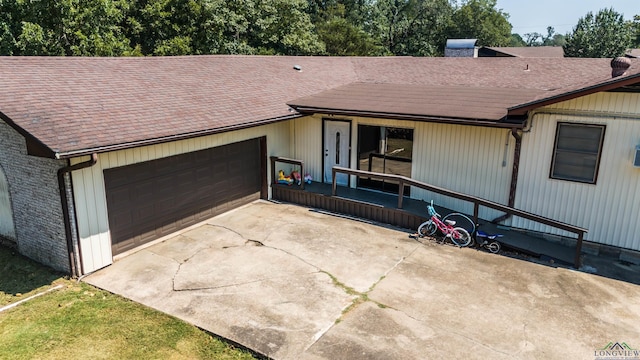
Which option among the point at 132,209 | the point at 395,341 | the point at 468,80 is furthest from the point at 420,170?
the point at 132,209

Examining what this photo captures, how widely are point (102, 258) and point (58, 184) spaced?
168 centimetres

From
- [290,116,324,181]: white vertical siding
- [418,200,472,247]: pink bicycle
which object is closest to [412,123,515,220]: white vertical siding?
[418,200,472,247]: pink bicycle

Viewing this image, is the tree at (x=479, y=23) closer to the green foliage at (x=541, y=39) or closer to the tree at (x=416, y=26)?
the tree at (x=416, y=26)

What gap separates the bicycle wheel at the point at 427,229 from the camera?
10.2 meters

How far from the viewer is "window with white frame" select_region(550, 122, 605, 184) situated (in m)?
9.44

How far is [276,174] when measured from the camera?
13.2m

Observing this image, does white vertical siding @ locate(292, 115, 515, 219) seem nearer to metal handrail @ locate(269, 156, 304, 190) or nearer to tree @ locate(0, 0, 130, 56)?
metal handrail @ locate(269, 156, 304, 190)

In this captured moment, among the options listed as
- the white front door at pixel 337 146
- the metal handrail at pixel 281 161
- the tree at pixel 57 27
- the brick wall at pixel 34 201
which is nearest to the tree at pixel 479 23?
the tree at pixel 57 27

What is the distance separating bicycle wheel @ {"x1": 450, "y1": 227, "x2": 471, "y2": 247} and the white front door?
13.6 feet

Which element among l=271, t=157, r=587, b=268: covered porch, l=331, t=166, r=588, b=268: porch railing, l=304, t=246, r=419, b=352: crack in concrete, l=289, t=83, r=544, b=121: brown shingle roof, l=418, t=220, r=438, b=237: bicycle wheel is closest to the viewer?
l=304, t=246, r=419, b=352: crack in concrete

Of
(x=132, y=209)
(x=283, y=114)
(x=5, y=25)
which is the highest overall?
(x=5, y=25)

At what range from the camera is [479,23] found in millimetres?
55531

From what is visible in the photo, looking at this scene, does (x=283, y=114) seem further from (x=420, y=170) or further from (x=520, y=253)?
(x=520, y=253)

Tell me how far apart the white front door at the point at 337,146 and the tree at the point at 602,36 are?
43499 millimetres
